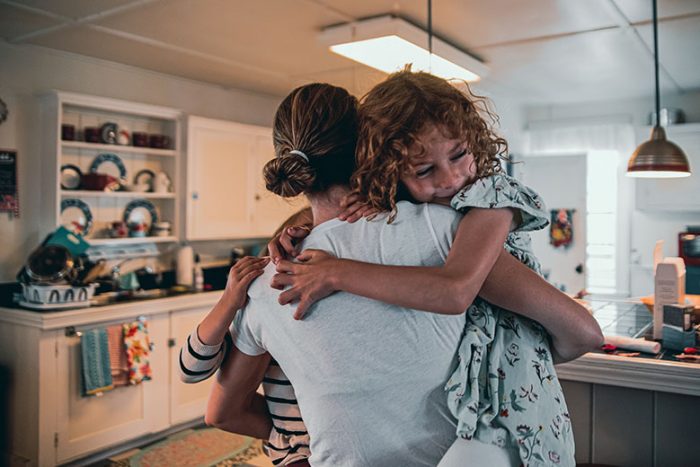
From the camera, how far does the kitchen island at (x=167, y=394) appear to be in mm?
2143

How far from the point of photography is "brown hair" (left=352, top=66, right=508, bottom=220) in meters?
1.08

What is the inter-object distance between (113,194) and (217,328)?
135 inches

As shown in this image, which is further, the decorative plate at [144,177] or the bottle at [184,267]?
the bottle at [184,267]

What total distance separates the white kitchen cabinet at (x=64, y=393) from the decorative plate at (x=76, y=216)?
0.73 metres

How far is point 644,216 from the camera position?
6.19 meters

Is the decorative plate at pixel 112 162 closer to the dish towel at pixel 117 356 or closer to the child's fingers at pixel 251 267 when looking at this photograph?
the dish towel at pixel 117 356

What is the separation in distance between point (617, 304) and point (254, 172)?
297 centimetres

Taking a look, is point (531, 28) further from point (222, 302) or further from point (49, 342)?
point (49, 342)

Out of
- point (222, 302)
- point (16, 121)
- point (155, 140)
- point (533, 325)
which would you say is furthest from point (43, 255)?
point (533, 325)

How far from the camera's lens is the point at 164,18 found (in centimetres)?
329

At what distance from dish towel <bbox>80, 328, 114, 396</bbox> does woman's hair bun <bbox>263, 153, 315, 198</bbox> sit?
9.76 feet

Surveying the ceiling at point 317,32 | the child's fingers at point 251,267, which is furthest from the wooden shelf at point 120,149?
the child's fingers at point 251,267

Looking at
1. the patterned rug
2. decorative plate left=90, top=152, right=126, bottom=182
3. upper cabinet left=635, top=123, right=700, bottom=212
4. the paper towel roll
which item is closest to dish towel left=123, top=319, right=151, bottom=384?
the patterned rug

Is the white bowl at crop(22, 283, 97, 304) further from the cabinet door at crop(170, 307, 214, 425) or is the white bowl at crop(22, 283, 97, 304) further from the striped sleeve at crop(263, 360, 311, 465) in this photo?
the striped sleeve at crop(263, 360, 311, 465)
